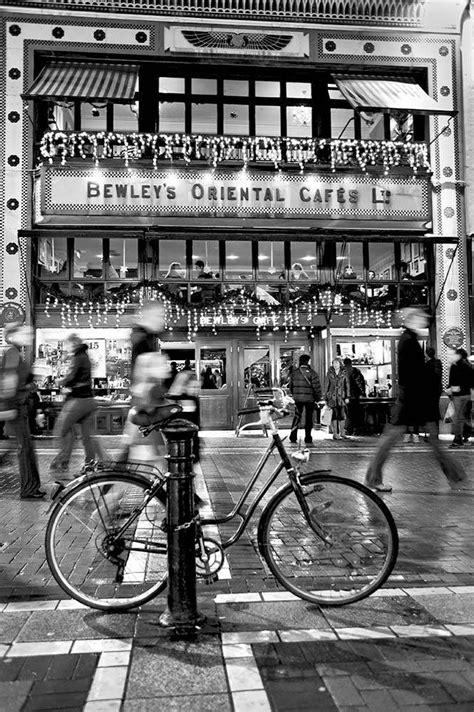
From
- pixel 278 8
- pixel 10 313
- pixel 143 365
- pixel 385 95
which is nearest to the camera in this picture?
pixel 143 365

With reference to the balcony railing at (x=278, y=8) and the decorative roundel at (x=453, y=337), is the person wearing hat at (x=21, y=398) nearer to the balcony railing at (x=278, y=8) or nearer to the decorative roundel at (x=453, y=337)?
the decorative roundel at (x=453, y=337)

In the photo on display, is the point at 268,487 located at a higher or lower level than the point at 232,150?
lower

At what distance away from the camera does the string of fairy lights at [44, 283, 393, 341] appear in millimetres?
15812

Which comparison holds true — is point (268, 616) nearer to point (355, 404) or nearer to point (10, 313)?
point (355, 404)

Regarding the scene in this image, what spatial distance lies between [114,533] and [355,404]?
1179cm

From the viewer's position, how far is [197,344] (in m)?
16.6

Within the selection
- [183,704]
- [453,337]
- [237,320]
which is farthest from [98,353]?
[183,704]

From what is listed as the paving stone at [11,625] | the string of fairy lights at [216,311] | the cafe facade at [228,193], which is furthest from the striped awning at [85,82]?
the paving stone at [11,625]

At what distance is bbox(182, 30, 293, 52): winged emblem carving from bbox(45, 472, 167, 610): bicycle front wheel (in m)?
15.4

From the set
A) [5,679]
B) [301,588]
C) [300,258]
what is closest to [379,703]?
[301,588]

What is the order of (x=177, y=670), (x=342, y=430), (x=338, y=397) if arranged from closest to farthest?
1. (x=177, y=670)
2. (x=338, y=397)
3. (x=342, y=430)

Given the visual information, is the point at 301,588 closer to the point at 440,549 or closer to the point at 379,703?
the point at 379,703

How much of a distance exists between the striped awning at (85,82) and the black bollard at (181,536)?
1313 centimetres

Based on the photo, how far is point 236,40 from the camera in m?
16.6
